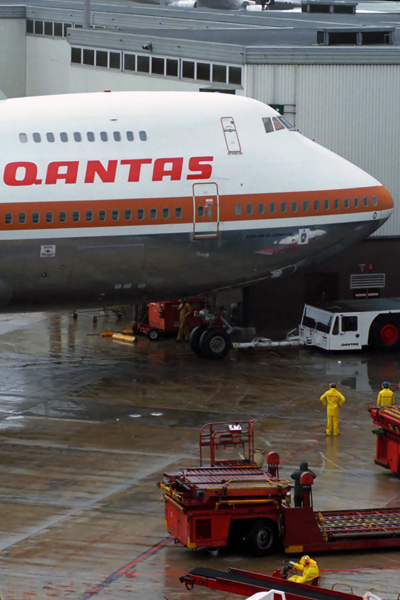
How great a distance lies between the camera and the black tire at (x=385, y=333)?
3438 cm

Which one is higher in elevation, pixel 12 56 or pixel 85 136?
pixel 12 56

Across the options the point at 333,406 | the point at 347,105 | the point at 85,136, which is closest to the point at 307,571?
the point at 333,406

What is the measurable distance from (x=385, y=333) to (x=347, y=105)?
8782mm

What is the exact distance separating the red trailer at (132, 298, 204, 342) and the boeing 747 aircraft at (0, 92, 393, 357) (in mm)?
4369

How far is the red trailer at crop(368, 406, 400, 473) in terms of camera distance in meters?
21.7

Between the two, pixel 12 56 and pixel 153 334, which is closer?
pixel 153 334

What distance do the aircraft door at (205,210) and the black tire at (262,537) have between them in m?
13.4

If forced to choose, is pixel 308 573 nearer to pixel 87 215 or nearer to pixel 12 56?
pixel 87 215

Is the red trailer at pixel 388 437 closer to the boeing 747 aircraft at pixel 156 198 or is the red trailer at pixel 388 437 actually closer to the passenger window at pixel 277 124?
the boeing 747 aircraft at pixel 156 198

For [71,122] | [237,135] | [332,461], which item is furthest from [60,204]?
[332,461]

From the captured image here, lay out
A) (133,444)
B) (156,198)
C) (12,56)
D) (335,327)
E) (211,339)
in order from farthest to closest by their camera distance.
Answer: (12,56) < (335,327) < (211,339) < (156,198) < (133,444)

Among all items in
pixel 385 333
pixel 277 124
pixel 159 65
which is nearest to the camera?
pixel 277 124

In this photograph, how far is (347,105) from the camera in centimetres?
3694

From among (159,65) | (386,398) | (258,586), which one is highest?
(159,65)
